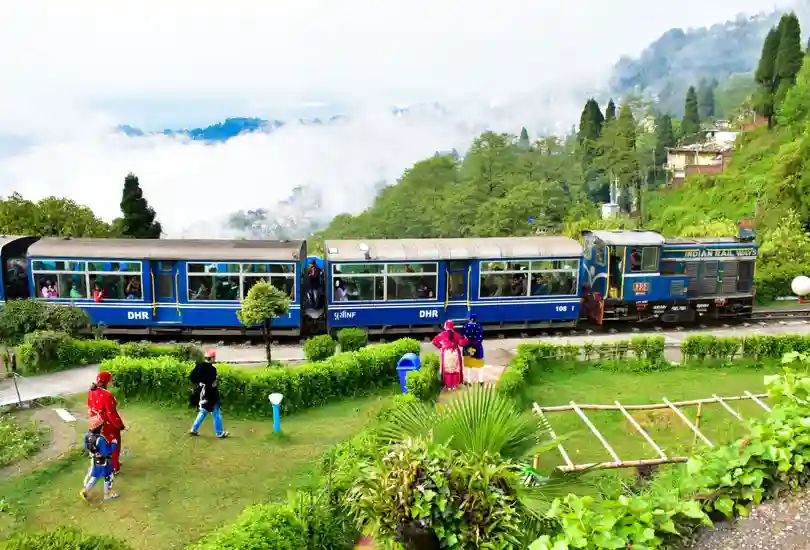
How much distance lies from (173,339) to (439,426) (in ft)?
47.9

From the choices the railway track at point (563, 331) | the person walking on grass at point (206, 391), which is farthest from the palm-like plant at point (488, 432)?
the railway track at point (563, 331)

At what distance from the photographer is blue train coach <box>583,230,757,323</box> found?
20.6 m

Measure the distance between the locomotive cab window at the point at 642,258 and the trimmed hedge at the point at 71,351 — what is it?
40.6ft

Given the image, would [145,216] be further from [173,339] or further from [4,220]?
[173,339]

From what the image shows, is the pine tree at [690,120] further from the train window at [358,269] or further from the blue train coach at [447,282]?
the train window at [358,269]

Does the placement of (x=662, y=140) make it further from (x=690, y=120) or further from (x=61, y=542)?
(x=61, y=542)

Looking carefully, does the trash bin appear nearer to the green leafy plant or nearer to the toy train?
the green leafy plant

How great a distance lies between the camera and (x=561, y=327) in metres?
21.0

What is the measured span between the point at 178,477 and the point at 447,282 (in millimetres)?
10435

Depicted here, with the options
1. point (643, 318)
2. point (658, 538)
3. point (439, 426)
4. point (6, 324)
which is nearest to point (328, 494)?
point (439, 426)

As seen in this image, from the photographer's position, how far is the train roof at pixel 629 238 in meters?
20.4

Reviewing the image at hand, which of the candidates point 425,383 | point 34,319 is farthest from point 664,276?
point 34,319

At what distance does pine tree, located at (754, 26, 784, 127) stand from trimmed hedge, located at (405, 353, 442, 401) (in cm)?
5767

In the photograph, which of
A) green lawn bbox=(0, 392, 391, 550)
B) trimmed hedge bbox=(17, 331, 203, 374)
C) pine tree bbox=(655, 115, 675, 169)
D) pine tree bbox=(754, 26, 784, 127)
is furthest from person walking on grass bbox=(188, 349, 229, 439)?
pine tree bbox=(655, 115, 675, 169)
